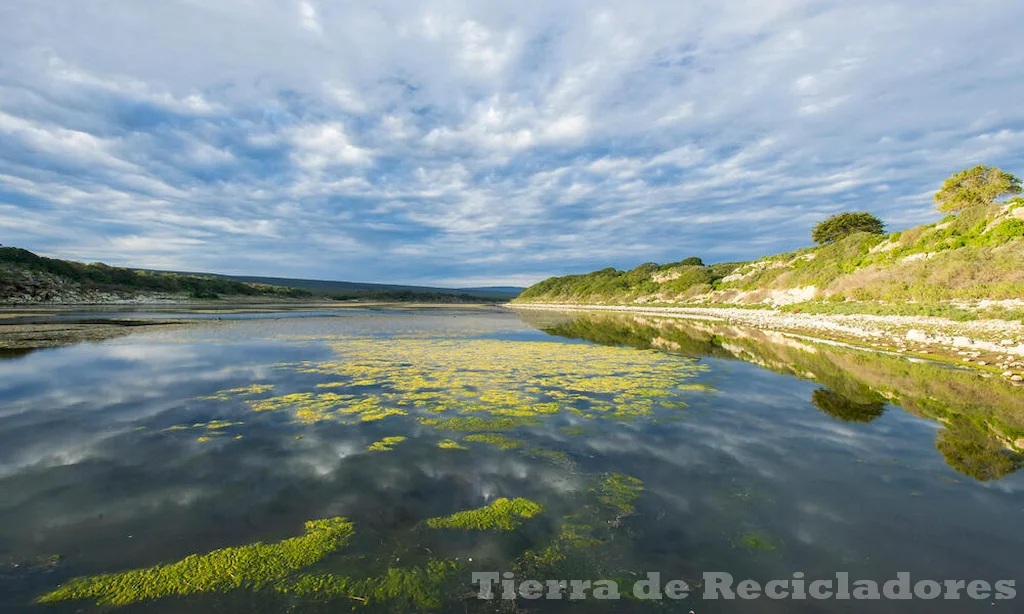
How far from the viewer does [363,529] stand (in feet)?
18.9

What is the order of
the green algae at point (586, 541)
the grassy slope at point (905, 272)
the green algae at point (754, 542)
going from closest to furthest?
the green algae at point (586, 541)
the green algae at point (754, 542)
the grassy slope at point (905, 272)

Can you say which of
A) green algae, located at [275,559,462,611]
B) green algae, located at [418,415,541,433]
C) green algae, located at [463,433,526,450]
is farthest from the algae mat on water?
green algae, located at [275,559,462,611]

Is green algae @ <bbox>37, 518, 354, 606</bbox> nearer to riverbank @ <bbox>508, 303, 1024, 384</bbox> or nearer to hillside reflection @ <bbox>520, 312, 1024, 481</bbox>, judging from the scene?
hillside reflection @ <bbox>520, 312, 1024, 481</bbox>

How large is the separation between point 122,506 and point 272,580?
138 inches

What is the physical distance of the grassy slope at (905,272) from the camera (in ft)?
103

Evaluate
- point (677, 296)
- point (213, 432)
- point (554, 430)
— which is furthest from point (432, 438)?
point (677, 296)

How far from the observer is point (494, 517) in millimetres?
6160

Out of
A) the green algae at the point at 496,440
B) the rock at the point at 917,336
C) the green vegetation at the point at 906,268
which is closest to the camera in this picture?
the green algae at the point at 496,440

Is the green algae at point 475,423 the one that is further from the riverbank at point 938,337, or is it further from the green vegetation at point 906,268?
the green vegetation at point 906,268

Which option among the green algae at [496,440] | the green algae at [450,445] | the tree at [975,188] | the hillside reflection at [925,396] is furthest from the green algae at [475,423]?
the tree at [975,188]

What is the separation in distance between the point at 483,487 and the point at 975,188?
91686mm

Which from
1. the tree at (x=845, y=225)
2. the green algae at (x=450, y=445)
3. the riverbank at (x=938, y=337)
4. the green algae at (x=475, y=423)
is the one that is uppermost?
the tree at (x=845, y=225)

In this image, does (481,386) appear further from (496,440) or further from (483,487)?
(483,487)

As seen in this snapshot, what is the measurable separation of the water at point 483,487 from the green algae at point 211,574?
0.10 ft
